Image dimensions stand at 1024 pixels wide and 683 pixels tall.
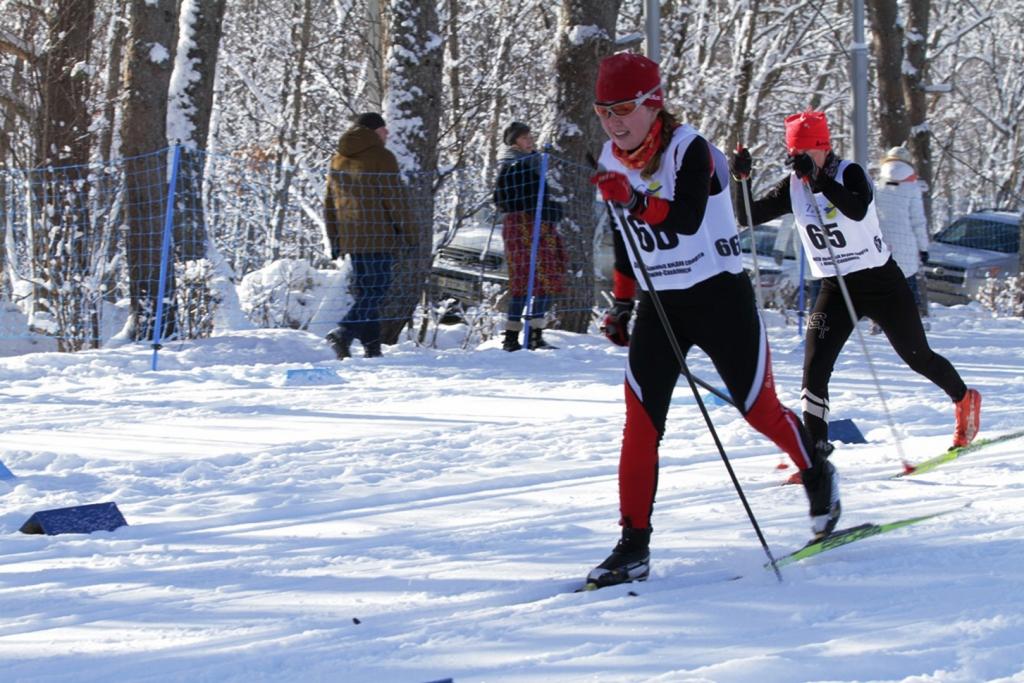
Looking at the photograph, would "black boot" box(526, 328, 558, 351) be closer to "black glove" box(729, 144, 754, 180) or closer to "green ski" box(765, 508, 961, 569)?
"black glove" box(729, 144, 754, 180)

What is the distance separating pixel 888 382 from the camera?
31.1 ft

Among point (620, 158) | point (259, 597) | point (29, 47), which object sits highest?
point (29, 47)

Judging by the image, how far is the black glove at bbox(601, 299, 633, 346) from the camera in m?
4.32

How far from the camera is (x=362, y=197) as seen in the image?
1034 centimetres

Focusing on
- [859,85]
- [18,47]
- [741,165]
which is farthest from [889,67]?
[741,165]

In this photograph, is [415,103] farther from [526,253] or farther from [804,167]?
[804,167]

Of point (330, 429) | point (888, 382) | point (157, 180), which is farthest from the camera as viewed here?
point (157, 180)

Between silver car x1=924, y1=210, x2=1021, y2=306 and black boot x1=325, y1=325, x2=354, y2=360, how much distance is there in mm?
10708

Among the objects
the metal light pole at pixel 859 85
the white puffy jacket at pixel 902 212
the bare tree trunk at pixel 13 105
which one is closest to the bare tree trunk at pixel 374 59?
the bare tree trunk at pixel 13 105

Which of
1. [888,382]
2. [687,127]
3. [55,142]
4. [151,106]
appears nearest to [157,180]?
[151,106]

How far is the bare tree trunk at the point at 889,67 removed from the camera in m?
15.9

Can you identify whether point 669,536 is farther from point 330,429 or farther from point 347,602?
point 330,429

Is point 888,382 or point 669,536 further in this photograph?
point 888,382

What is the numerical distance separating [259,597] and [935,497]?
275 cm
